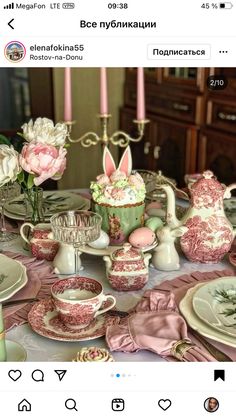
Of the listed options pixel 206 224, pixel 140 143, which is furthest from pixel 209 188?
pixel 140 143

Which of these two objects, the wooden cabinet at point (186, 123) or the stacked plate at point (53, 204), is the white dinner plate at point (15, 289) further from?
the wooden cabinet at point (186, 123)

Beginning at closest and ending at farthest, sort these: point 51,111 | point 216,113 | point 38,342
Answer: point 38,342 → point 216,113 → point 51,111

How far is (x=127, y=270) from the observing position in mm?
605

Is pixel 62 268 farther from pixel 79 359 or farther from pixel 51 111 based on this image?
pixel 51 111

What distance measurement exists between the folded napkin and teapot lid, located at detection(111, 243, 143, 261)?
79 millimetres

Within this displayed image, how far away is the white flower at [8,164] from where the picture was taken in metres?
0.63

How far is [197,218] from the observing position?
0.68m

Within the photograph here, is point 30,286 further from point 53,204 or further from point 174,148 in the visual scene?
point 174,148

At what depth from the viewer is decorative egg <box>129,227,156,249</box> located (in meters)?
0.66

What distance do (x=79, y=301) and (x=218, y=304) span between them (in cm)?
15
